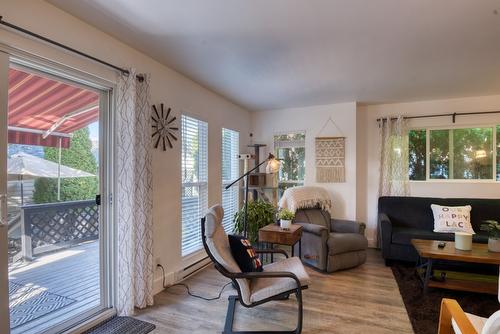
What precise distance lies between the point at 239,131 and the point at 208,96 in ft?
3.53

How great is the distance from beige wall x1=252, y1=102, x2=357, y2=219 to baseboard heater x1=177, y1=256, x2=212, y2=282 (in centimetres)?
220

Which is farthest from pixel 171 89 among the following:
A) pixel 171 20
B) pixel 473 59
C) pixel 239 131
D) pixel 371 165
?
pixel 371 165

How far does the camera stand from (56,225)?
2.11 metres

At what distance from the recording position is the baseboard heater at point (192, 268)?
125 inches

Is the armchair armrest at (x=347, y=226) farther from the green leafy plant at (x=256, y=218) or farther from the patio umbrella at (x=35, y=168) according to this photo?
the patio umbrella at (x=35, y=168)

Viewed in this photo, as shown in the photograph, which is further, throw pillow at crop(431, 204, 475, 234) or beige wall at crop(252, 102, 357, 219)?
beige wall at crop(252, 102, 357, 219)

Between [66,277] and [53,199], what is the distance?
0.67 meters

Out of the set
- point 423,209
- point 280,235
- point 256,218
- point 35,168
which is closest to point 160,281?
point 280,235

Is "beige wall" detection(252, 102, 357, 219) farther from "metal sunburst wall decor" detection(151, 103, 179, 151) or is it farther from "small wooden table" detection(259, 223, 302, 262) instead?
"metal sunburst wall decor" detection(151, 103, 179, 151)

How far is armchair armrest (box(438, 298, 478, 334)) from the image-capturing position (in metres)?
1.48

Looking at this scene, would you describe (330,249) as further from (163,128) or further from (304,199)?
(163,128)

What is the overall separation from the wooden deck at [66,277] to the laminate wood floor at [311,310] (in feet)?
1.65

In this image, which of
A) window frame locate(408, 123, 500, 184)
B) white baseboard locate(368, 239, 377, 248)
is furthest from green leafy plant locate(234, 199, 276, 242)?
window frame locate(408, 123, 500, 184)

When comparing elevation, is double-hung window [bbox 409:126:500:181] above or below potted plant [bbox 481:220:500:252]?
above
